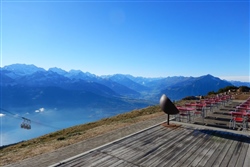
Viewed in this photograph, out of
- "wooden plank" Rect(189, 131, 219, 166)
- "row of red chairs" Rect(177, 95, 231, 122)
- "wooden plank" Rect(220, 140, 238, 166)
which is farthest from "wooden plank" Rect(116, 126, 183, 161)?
"row of red chairs" Rect(177, 95, 231, 122)

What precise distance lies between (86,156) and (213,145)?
15.1ft

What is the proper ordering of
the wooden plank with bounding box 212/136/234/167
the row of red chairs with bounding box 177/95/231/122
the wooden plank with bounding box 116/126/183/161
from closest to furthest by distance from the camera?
the wooden plank with bounding box 212/136/234/167, the wooden plank with bounding box 116/126/183/161, the row of red chairs with bounding box 177/95/231/122

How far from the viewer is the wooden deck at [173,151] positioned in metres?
6.09

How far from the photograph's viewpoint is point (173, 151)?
700 centimetres

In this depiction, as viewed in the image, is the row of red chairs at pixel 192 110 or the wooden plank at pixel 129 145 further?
the row of red chairs at pixel 192 110

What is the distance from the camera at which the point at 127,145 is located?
25.2ft

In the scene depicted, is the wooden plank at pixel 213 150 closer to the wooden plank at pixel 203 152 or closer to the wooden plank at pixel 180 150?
the wooden plank at pixel 203 152

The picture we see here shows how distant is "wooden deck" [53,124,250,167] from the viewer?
609 centimetres

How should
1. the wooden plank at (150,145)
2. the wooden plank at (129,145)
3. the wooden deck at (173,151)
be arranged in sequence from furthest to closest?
1. the wooden plank at (129,145)
2. the wooden plank at (150,145)
3. the wooden deck at (173,151)

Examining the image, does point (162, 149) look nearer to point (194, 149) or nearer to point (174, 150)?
point (174, 150)

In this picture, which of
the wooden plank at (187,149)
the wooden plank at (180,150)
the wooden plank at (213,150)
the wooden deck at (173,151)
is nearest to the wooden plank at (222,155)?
the wooden deck at (173,151)

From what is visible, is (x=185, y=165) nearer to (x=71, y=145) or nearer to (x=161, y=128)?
(x=161, y=128)

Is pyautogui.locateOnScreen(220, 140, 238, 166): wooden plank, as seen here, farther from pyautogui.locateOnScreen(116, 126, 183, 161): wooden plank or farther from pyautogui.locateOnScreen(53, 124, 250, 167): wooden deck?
pyautogui.locateOnScreen(116, 126, 183, 161): wooden plank

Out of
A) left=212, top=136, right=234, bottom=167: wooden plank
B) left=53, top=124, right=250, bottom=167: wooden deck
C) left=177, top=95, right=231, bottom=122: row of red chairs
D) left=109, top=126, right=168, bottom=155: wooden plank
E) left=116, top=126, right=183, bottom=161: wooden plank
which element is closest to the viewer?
left=212, top=136, right=234, bottom=167: wooden plank
